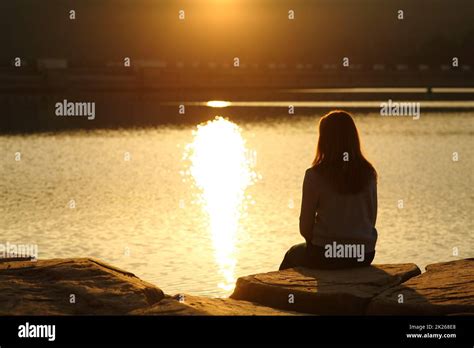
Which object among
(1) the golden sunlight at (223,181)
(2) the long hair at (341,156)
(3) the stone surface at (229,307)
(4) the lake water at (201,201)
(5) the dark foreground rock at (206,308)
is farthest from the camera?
(1) the golden sunlight at (223,181)

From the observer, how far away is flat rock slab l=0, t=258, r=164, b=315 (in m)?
6.79

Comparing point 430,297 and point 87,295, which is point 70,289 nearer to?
point 87,295

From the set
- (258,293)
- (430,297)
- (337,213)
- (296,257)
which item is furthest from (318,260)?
(430,297)

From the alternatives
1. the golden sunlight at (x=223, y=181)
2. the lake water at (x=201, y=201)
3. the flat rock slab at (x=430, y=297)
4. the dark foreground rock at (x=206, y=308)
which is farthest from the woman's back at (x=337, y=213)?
the golden sunlight at (x=223, y=181)

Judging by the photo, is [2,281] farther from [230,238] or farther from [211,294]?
[230,238]

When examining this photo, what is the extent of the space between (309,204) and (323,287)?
85 centimetres

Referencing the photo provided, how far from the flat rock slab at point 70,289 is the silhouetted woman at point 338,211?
4.53 feet

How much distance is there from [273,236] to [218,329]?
11.6 meters

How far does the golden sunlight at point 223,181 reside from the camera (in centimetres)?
1607

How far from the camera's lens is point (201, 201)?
23.7 m

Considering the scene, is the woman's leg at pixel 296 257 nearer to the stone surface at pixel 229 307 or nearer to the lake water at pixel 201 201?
the stone surface at pixel 229 307

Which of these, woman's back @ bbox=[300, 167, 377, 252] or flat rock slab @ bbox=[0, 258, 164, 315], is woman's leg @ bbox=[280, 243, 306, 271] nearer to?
woman's back @ bbox=[300, 167, 377, 252]

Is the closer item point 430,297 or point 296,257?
point 430,297

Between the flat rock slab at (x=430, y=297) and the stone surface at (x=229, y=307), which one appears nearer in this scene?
the flat rock slab at (x=430, y=297)
